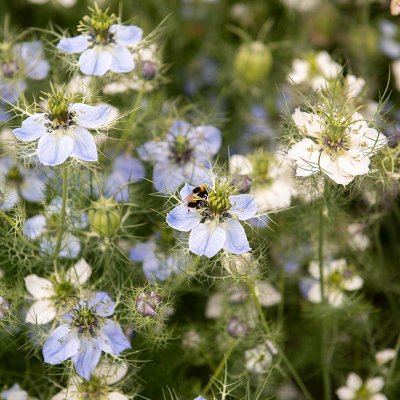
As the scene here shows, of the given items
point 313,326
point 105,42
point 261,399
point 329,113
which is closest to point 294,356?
point 313,326

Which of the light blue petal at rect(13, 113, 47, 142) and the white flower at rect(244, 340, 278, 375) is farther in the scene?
the white flower at rect(244, 340, 278, 375)

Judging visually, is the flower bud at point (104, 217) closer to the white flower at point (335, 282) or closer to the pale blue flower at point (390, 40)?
the white flower at point (335, 282)

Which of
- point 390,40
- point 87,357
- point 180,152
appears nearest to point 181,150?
point 180,152

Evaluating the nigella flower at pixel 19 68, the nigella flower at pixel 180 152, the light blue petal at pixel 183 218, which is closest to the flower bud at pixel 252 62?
the nigella flower at pixel 180 152

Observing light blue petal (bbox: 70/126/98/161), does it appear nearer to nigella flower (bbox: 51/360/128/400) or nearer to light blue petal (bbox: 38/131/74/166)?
light blue petal (bbox: 38/131/74/166)

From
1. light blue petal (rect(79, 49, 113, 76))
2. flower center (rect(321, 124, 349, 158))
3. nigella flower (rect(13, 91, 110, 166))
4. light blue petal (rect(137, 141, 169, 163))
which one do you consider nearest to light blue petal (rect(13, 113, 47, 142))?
nigella flower (rect(13, 91, 110, 166))

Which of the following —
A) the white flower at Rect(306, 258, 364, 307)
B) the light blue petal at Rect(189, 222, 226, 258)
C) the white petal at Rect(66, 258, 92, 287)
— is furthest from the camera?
the white flower at Rect(306, 258, 364, 307)
